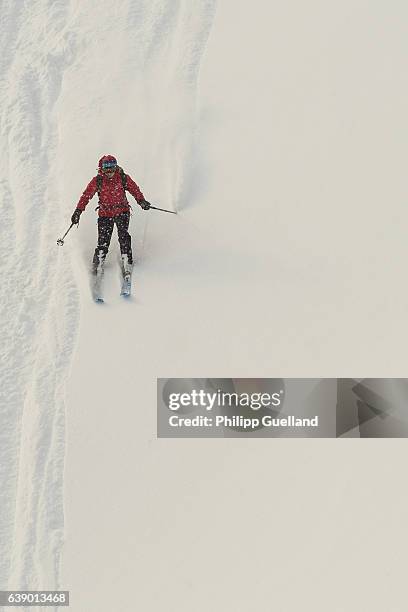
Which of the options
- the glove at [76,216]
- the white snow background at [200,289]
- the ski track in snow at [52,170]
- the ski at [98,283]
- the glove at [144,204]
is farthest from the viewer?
the glove at [144,204]

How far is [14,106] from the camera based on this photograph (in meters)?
9.43

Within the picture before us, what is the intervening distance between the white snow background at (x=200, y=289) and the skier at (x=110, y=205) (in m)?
0.21

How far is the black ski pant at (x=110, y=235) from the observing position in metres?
7.88

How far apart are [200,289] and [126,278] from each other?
709mm

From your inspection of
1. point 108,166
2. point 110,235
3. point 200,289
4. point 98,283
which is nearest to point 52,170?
point 108,166

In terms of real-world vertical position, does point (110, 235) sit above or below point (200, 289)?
above

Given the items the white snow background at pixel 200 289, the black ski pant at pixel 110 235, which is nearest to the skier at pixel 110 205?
the black ski pant at pixel 110 235

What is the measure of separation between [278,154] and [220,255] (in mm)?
1621

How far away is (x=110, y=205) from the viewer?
7941mm

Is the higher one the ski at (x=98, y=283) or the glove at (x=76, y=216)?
the glove at (x=76, y=216)

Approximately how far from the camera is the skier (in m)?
7.88

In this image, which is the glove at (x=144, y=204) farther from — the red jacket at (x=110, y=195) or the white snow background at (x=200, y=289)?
the white snow background at (x=200, y=289)

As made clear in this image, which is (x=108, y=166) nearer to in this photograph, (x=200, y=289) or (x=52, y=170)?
(x=52, y=170)

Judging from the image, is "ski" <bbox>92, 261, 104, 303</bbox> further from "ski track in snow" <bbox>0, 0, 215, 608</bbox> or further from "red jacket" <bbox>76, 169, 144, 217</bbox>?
"red jacket" <bbox>76, 169, 144, 217</bbox>
